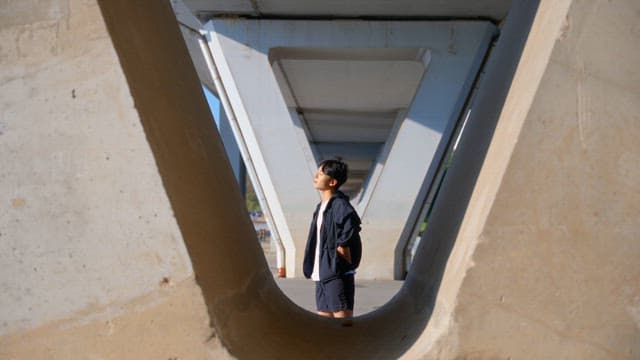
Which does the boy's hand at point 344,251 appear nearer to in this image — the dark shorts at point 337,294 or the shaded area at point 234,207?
the dark shorts at point 337,294

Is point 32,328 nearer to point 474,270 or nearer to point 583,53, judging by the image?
point 474,270

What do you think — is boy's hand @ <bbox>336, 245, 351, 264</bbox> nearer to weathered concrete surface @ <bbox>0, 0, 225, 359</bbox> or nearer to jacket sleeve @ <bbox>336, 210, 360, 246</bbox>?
jacket sleeve @ <bbox>336, 210, 360, 246</bbox>

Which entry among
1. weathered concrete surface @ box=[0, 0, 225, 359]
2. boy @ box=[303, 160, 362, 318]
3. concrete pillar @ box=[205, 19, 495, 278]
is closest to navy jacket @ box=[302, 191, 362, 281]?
boy @ box=[303, 160, 362, 318]

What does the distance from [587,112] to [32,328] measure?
6.96 ft

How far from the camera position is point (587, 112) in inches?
85.4

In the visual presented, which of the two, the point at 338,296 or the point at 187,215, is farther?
the point at 338,296

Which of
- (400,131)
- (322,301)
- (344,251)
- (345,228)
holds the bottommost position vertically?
(322,301)

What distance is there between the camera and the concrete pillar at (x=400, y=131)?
10.8m

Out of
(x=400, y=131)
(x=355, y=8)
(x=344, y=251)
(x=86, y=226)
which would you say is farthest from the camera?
(x=400, y=131)

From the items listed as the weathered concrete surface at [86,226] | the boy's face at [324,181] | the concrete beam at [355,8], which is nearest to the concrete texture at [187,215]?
the weathered concrete surface at [86,226]

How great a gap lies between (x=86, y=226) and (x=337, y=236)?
1992 mm

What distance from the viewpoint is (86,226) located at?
2.09m

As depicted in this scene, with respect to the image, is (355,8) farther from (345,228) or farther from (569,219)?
(569,219)

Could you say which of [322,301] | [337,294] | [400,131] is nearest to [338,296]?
[337,294]
